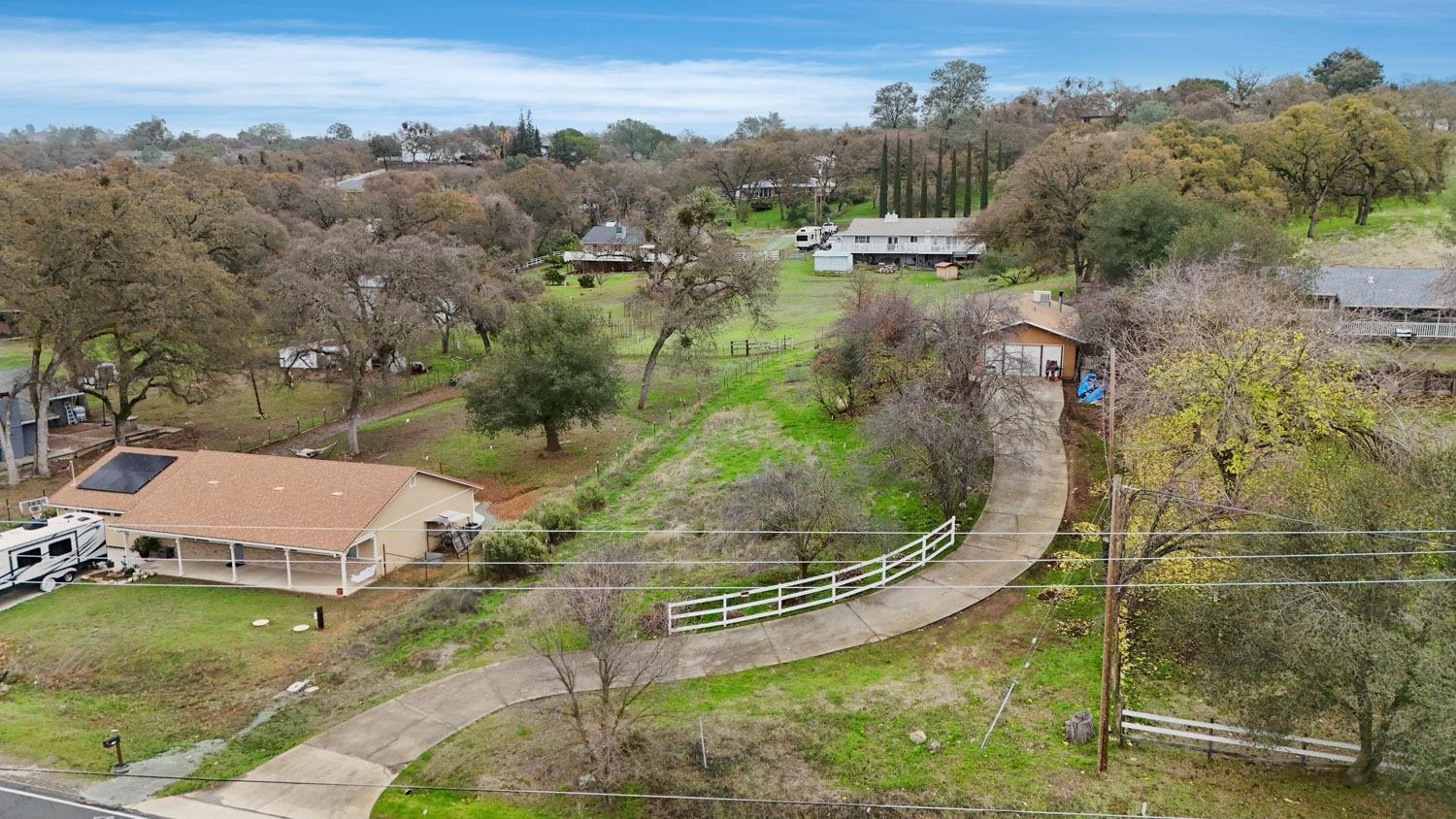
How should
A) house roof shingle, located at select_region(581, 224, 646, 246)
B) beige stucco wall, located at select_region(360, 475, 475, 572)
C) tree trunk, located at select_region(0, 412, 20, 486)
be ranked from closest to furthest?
→ beige stucco wall, located at select_region(360, 475, 475, 572) < tree trunk, located at select_region(0, 412, 20, 486) < house roof shingle, located at select_region(581, 224, 646, 246)

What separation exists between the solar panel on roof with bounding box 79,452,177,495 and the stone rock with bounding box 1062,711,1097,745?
1065 inches

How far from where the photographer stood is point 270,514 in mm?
26531

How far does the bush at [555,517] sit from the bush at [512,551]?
1.40 metres

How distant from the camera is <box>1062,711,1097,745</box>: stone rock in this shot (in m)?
17.1

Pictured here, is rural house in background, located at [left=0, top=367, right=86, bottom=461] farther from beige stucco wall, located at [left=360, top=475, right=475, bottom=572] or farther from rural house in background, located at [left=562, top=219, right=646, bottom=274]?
rural house in background, located at [left=562, top=219, right=646, bottom=274]

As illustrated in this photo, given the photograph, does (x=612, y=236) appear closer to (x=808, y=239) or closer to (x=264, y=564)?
(x=808, y=239)

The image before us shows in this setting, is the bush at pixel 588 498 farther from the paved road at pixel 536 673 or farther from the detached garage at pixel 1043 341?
the detached garage at pixel 1043 341

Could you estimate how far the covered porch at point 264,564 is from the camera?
25.8 metres

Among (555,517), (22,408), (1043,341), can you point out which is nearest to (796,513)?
(555,517)

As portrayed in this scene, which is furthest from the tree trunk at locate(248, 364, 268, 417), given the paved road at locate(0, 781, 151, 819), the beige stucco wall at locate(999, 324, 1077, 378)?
the beige stucco wall at locate(999, 324, 1077, 378)

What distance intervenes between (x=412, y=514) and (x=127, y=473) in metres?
9.56

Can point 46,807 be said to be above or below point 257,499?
below

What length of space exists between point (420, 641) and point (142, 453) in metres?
14.9

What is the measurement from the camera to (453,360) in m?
59.5
